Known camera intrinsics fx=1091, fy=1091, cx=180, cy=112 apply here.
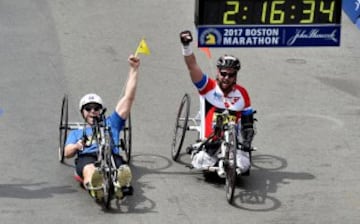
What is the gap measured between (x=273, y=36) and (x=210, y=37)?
868 mm

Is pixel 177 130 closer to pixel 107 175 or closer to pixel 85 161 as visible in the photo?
pixel 85 161

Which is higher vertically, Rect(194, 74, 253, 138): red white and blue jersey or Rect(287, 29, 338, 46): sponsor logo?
Rect(287, 29, 338, 46): sponsor logo

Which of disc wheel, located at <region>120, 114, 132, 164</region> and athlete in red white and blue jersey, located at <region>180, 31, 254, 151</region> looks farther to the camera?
disc wheel, located at <region>120, 114, 132, 164</region>

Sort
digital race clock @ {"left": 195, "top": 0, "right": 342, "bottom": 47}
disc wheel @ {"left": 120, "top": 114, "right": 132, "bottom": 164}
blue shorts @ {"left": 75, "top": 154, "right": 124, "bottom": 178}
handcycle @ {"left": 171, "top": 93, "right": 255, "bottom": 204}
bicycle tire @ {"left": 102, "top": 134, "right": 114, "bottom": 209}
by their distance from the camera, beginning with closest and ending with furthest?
bicycle tire @ {"left": 102, "top": 134, "right": 114, "bottom": 209}
handcycle @ {"left": 171, "top": 93, "right": 255, "bottom": 204}
blue shorts @ {"left": 75, "top": 154, "right": 124, "bottom": 178}
digital race clock @ {"left": 195, "top": 0, "right": 342, "bottom": 47}
disc wheel @ {"left": 120, "top": 114, "right": 132, "bottom": 164}

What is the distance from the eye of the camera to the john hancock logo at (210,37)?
45.6 ft

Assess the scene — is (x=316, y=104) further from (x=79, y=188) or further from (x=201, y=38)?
(x=79, y=188)

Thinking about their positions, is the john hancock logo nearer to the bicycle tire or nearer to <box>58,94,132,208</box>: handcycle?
<box>58,94,132,208</box>: handcycle

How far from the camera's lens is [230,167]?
44.2 feet

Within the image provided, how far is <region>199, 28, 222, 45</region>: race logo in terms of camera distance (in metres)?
13.9

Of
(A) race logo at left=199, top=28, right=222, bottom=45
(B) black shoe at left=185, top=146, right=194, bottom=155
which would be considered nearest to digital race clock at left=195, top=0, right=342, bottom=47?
(A) race logo at left=199, top=28, right=222, bottom=45

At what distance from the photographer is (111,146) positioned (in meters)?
13.3

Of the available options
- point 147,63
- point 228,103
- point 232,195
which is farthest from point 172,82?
point 232,195

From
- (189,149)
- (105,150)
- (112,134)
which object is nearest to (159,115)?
(189,149)

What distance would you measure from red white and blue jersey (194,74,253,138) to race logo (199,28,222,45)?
0.48 metres
